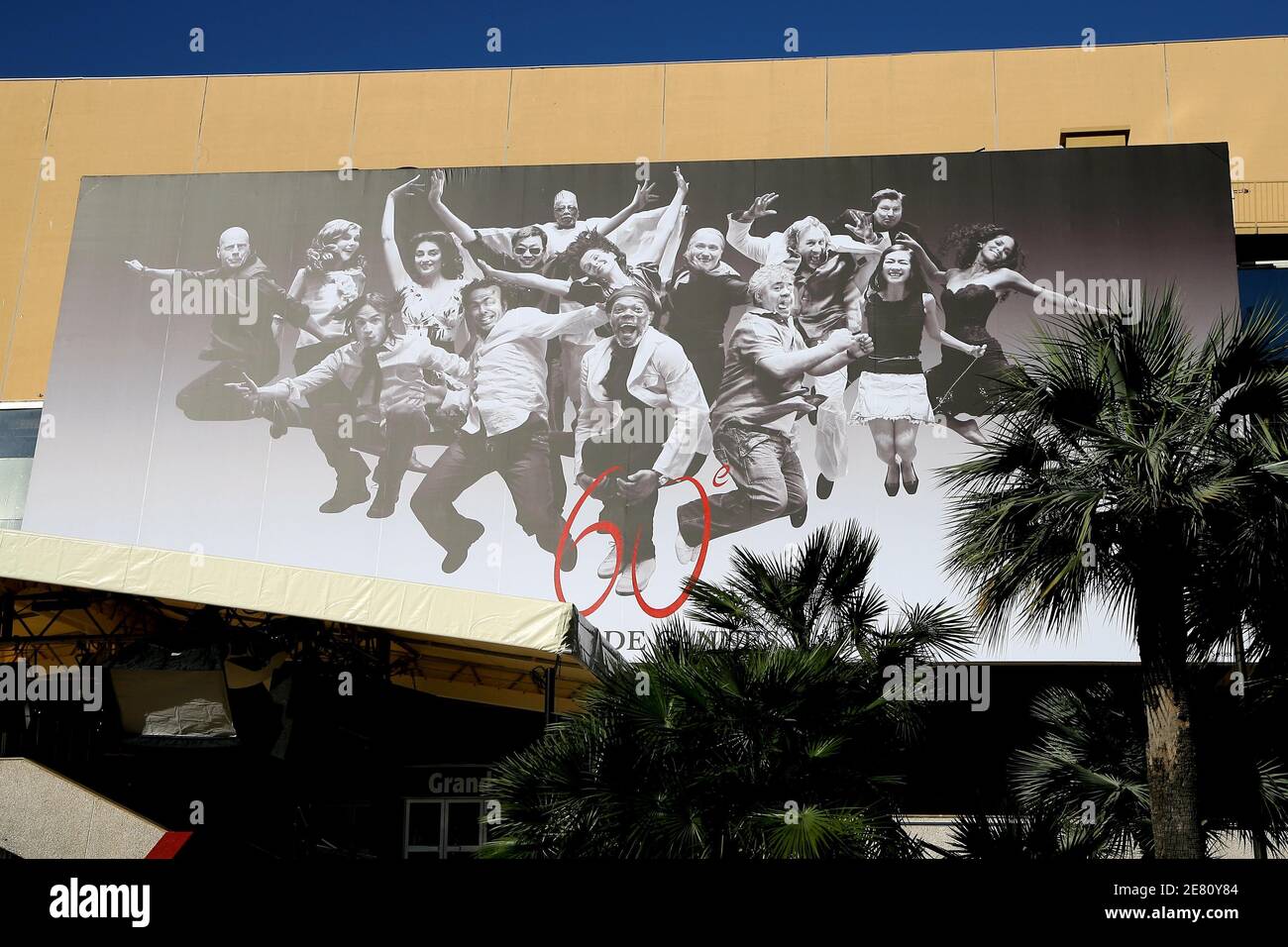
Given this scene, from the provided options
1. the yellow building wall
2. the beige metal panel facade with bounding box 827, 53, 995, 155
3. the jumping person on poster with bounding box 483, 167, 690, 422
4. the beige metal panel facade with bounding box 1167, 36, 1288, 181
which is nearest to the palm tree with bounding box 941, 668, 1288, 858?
the jumping person on poster with bounding box 483, 167, 690, 422

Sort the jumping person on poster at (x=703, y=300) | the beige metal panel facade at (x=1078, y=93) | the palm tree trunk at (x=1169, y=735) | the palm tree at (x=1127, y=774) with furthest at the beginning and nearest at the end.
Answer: the beige metal panel facade at (x=1078, y=93) → the jumping person on poster at (x=703, y=300) → the palm tree at (x=1127, y=774) → the palm tree trunk at (x=1169, y=735)

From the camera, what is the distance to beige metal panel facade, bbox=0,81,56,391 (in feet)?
97.9

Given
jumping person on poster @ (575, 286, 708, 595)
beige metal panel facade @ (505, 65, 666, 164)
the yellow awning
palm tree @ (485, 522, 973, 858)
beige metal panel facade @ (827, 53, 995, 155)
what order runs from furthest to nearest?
beige metal panel facade @ (505, 65, 666, 164) < beige metal panel facade @ (827, 53, 995, 155) < jumping person on poster @ (575, 286, 708, 595) < the yellow awning < palm tree @ (485, 522, 973, 858)

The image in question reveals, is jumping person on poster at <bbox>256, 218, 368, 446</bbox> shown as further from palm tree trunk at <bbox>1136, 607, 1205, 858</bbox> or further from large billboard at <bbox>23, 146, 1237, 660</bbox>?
palm tree trunk at <bbox>1136, 607, 1205, 858</bbox>

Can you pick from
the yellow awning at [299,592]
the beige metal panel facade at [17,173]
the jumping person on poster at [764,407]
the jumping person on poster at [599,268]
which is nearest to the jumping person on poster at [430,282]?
the jumping person on poster at [599,268]

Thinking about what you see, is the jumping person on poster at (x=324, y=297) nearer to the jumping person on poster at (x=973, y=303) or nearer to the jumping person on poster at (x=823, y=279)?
the jumping person on poster at (x=823, y=279)

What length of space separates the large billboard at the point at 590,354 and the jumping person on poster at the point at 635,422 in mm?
54

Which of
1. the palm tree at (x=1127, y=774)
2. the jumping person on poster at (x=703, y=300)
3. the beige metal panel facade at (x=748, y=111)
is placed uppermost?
the beige metal panel facade at (x=748, y=111)

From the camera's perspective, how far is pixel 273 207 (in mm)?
26156

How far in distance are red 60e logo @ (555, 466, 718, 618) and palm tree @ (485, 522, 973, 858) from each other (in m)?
10.8

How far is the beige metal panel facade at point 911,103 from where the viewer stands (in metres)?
27.8
